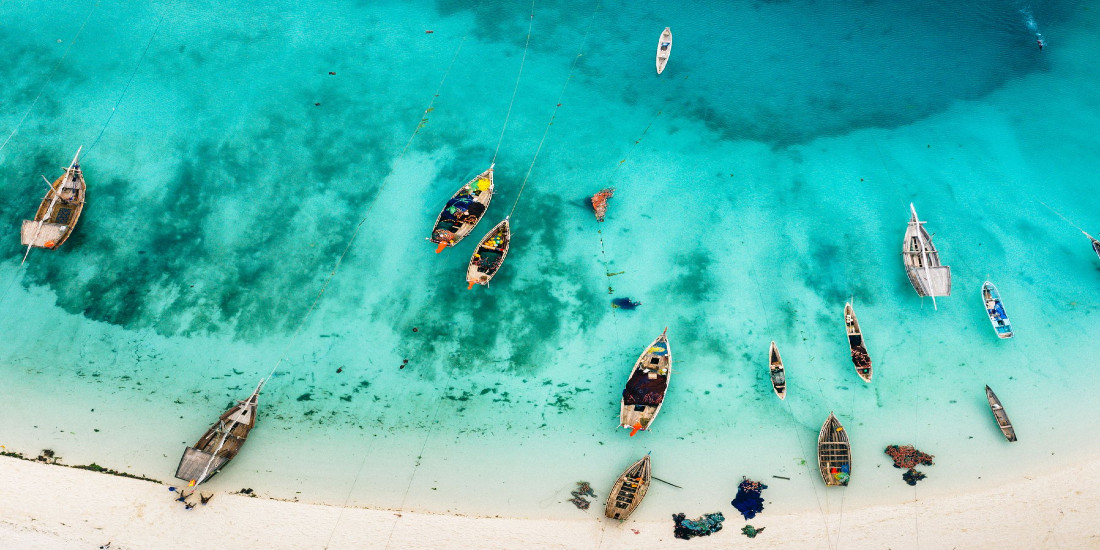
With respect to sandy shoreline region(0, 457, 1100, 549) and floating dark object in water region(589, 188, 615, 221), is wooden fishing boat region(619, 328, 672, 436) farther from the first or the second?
floating dark object in water region(589, 188, 615, 221)

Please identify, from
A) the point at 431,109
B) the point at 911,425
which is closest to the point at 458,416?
the point at 431,109

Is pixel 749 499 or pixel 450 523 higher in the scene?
pixel 749 499

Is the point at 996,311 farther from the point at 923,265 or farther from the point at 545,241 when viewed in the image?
the point at 545,241

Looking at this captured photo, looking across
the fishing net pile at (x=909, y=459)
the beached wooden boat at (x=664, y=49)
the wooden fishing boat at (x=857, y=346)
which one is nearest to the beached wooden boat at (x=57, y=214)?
the beached wooden boat at (x=664, y=49)

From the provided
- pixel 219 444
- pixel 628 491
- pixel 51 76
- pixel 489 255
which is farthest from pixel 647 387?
pixel 51 76

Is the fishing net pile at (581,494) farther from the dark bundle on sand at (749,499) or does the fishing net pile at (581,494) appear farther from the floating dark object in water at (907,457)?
the floating dark object in water at (907,457)
